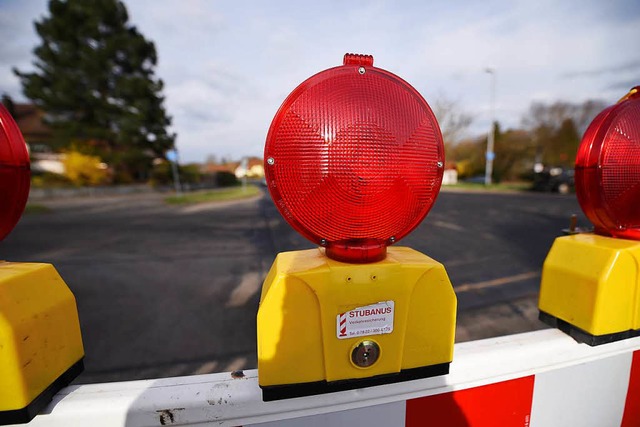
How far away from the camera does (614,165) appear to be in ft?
2.69

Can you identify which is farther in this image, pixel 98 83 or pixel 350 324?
pixel 98 83

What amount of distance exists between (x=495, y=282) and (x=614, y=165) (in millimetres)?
3382

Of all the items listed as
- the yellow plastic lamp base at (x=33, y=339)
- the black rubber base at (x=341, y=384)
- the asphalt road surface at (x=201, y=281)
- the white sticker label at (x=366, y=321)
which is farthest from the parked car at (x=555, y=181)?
the yellow plastic lamp base at (x=33, y=339)

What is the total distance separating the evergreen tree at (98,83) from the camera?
21.2 meters

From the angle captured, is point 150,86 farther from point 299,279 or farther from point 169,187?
point 299,279

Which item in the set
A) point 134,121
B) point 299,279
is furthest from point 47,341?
point 134,121

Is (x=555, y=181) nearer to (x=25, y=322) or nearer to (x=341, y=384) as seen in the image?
(x=341, y=384)

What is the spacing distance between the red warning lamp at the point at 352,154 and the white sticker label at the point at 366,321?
0.11 m

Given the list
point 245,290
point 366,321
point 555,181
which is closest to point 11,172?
point 366,321

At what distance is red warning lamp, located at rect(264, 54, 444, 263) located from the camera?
597 mm

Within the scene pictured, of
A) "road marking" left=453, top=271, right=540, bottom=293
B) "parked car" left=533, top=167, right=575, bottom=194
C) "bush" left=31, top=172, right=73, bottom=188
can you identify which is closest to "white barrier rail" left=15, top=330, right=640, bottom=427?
"road marking" left=453, top=271, right=540, bottom=293

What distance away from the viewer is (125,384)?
673 millimetres

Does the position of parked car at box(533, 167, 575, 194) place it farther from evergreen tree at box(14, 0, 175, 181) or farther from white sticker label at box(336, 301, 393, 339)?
evergreen tree at box(14, 0, 175, 181)

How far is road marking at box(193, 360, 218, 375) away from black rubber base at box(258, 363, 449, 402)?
184 centimetres
